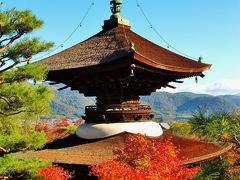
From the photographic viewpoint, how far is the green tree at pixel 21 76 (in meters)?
9.50

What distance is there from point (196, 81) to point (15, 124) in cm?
1899

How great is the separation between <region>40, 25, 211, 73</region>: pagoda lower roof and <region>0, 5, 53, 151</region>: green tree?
3031 mm

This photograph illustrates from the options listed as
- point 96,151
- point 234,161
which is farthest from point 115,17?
point 234,161

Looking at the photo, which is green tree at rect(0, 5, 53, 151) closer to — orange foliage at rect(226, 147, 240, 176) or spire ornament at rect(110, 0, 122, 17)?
spire ornament at rect(110, 0, 122, 17)

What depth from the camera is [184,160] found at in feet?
40.2

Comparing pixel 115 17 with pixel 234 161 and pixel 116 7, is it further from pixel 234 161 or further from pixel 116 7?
pixel 234 161

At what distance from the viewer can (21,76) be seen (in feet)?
31.8

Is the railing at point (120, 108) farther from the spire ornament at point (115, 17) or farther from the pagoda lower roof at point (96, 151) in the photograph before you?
the spire ornament at point (115, 17)

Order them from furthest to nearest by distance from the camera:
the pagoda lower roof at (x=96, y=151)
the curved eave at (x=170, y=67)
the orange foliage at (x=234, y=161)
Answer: the orange foliage at (x=234, y=161) → the pagoda lower roof at (x=96, y=151) → the curved eave at (x=170, y=67)

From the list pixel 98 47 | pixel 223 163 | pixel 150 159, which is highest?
pixel 98 47

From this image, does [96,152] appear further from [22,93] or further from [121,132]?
[22,93]

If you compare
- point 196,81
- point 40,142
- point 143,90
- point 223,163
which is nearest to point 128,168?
point 40,142

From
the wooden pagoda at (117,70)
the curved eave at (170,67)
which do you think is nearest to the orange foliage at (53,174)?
the wooden pagoda at (117,70)

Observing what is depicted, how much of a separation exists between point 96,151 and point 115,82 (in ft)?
8.99
